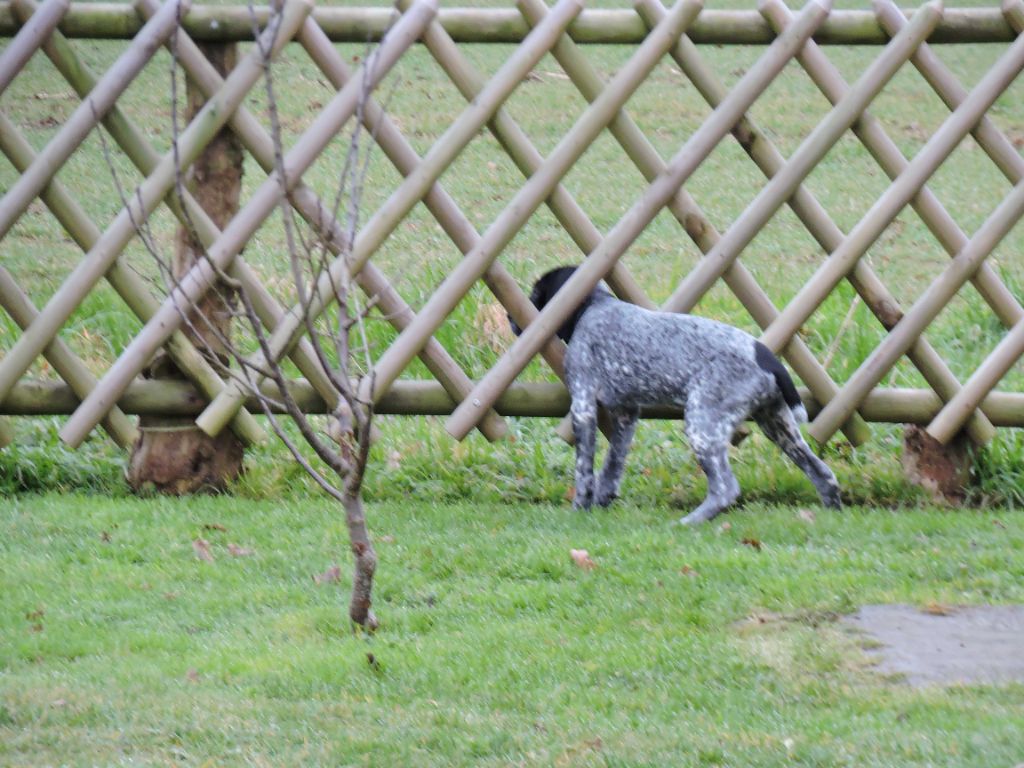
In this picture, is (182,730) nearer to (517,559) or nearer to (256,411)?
(517,559)

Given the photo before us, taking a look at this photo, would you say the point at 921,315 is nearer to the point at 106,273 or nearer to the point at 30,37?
the point at 106,273

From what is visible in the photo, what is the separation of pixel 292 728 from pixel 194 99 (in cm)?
301

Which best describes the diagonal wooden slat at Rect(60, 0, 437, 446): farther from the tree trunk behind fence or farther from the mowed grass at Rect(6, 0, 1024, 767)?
the mowed grass at Rect(6, 0, 1024, 767)

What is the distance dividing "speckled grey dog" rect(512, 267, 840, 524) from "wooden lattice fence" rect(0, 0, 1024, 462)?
19cm

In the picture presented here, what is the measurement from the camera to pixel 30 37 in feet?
18.7

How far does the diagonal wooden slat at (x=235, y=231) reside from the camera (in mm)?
5668

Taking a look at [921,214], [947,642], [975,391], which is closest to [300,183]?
[921,214]

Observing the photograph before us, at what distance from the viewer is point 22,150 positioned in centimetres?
574

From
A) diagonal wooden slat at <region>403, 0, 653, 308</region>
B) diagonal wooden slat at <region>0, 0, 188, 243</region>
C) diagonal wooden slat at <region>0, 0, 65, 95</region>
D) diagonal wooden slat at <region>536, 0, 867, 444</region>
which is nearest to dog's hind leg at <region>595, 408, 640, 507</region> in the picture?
diagonal wooden slat at <region>536, 0, 867, 444</region>

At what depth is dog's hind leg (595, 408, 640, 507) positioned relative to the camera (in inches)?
230

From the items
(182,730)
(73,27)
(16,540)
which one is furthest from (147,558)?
(73,27)

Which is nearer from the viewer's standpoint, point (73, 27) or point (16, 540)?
point (16, 540)

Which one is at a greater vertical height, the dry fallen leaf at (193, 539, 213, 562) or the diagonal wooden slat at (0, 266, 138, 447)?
the diagonal wooden slat at (0, 266, 138, 447)

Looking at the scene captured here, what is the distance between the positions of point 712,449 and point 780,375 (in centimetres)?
37
